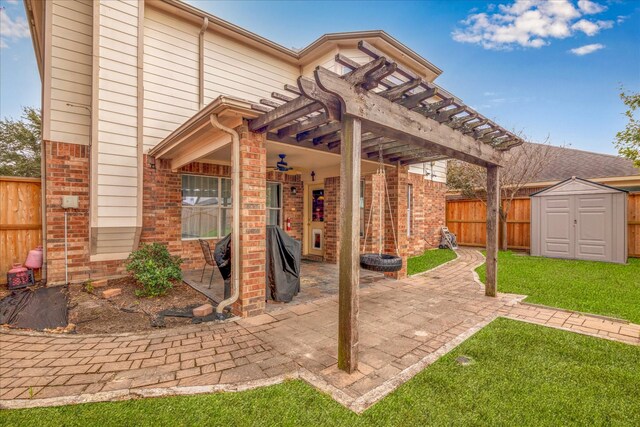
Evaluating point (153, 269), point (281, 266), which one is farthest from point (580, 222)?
point (153, 269)

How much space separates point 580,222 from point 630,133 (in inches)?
102

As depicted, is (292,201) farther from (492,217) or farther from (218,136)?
(492,217)

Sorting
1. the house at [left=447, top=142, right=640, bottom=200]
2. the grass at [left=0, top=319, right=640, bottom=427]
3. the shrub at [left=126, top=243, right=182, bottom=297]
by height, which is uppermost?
the house at [left=447, top=142, right=640, bottom=200]

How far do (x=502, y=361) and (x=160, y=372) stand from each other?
3128 millimetres

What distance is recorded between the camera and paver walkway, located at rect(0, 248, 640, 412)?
2.22 m

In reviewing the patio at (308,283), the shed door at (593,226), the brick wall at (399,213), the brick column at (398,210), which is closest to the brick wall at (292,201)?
the brick wall at (399,213)

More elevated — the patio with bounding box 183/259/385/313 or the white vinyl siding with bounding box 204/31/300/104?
the white vinyl siding with bounding box 204/31/300/104

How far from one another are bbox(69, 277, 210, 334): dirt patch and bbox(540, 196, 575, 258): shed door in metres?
10.1

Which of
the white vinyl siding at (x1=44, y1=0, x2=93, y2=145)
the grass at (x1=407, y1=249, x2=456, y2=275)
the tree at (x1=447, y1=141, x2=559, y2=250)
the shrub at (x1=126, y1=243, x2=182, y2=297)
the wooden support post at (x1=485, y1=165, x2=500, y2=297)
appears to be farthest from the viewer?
the tree at (x1=447, y1=141, x2=559, y2=250)

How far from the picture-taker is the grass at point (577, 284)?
4207mm

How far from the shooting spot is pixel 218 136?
4.26m

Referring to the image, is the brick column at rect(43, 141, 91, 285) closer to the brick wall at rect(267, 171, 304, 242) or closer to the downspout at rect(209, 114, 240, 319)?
the downspout at rect(209, 114, 240, 319)

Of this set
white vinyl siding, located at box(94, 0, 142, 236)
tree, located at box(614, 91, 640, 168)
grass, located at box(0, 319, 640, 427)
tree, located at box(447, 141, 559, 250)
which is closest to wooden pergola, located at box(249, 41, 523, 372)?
Answer: grass, located at box(0, 319, 640, 427)

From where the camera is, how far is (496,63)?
10492 millimetres
